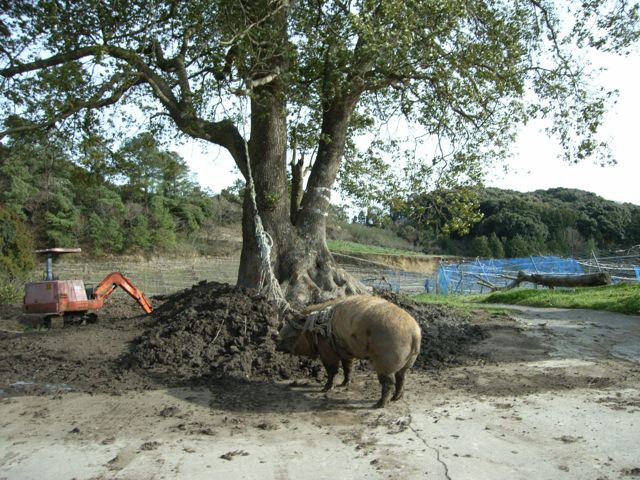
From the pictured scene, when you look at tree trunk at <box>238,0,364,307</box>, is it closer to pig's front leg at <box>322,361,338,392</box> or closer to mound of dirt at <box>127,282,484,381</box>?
mound of dirt at <box>127,282,484,381</box>

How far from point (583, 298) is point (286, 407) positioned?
11.8 m

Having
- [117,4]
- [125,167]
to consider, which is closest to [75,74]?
[117,4]

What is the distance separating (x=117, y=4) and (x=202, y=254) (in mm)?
33095

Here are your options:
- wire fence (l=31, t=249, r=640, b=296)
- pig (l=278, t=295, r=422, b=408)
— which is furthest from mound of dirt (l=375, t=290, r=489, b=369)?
wire fence (l=31, t=249, r=640, b=296)

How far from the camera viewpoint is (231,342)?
28.0ft

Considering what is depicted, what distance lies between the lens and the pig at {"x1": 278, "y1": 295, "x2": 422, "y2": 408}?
6199 mm

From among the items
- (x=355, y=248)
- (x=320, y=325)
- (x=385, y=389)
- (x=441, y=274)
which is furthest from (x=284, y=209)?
(x=355, y=248)

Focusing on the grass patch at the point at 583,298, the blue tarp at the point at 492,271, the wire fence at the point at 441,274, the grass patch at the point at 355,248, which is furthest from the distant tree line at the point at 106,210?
the grass patch at the point at 583,298

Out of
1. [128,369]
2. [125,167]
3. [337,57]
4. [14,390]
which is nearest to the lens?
[14,390]

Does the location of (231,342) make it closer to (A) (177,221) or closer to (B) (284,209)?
(B) (284,209)

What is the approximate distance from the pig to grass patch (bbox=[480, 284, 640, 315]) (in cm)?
876

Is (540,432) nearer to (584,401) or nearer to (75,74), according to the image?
(584,401)

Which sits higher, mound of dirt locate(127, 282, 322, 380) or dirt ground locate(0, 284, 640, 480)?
mound of dirt locate(127, 282, 322, 380)

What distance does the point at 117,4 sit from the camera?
984 cm
